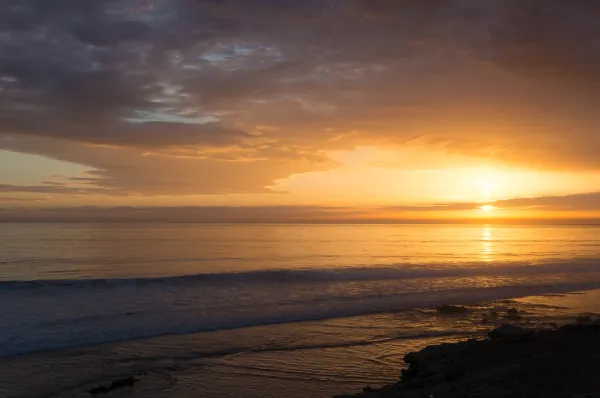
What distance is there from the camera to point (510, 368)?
35.0ft

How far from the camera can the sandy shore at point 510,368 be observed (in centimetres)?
915

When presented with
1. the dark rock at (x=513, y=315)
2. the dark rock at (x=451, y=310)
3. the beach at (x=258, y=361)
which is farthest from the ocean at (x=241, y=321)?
the dark rock at (x=451, y=310)

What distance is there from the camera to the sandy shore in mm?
9148

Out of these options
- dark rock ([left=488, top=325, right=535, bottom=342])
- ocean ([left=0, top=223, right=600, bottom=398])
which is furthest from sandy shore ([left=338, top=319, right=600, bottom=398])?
ocean ([left=0, top=223, right=600, bottom=398])

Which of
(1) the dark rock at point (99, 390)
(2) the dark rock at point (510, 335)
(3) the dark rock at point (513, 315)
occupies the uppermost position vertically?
(2) the dark rock at point (510, 335)

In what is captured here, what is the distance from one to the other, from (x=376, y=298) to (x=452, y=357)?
16.3 metres

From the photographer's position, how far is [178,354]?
16.0 m

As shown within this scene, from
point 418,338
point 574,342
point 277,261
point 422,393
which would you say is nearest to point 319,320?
point 418,338

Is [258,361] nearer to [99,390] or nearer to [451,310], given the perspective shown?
[99,390]

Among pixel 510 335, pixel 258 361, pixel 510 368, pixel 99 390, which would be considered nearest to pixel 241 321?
pixel 258 361

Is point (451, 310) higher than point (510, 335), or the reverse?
point (510, 335)

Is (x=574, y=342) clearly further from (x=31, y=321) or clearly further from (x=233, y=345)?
(x=31, y=321)

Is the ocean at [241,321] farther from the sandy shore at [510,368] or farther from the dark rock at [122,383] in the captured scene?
the sandy shore at [510,368]

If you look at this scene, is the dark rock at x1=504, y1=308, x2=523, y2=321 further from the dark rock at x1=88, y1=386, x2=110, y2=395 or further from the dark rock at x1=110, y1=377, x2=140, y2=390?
the dark rock at x1=88, y1=386, x2=110, y2=395
